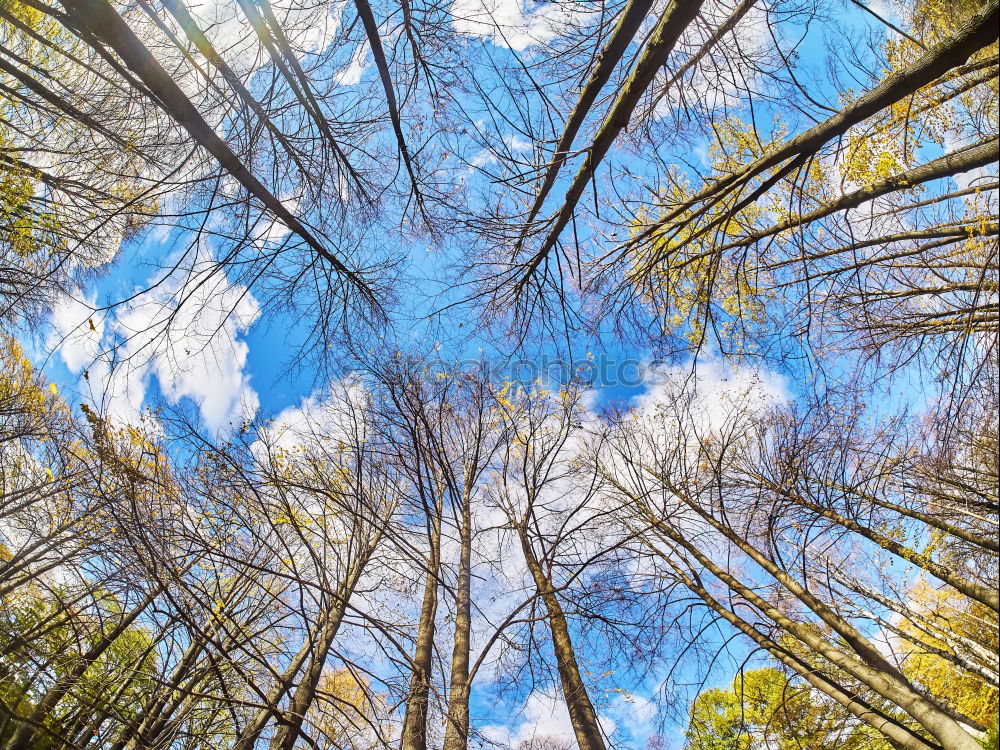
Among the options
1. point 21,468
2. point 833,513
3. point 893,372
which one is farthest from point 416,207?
point 21,468

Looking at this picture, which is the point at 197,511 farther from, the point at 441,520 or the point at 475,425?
the point at 475,425

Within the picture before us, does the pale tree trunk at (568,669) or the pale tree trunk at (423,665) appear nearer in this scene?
the pale tree trunk at (423,665)

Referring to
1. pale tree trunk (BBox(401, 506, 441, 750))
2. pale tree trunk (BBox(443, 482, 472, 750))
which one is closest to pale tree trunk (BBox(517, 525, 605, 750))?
pale tree trunk (BBox(443, 482, 472, 750))

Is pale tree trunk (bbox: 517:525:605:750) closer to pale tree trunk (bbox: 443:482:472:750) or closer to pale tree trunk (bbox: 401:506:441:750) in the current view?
pale tree trunk (bbox: 443:482:472:750)

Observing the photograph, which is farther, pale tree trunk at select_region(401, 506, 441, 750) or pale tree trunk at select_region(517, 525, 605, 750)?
pale tree trunk at select_region(517, 525, 605, 750)

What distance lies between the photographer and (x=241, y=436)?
4.54 metres

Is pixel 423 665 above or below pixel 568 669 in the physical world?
below

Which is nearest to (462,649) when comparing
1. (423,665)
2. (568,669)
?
(423,665)

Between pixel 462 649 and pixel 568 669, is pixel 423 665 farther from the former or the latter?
pixel 568 669

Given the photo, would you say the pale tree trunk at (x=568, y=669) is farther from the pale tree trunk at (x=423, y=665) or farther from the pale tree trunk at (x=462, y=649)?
the pale tree trunk at (x=423, y=665)

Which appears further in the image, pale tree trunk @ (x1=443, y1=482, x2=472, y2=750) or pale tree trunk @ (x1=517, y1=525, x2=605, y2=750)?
pale tree trunk @ (x1=517, y1=525, x2=605, y2=750)

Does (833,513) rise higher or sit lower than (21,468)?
higher

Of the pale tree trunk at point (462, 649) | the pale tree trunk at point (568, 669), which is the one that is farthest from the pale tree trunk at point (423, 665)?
the pale tree trunk at point (568, 669)

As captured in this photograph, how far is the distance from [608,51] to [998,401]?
4710 mm
